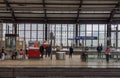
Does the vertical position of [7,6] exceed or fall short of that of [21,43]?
it exceeds it

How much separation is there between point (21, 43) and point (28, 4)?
6.63 meters

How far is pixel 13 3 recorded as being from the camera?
44.4 m

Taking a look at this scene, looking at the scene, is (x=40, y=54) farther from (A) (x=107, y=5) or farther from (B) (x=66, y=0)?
(A) (x=107, y=5)

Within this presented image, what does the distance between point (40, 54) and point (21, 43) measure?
113 inches

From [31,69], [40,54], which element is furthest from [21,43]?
[31,69]

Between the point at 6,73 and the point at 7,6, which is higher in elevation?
the point at 7,6

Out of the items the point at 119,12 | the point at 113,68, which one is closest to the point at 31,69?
the point at 113,68

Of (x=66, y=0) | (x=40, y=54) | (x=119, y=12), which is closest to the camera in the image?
(x=40, y=54)

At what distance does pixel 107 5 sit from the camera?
148 feet

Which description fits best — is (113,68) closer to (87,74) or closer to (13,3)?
(87,74)

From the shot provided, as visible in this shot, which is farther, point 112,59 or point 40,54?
point 40,54

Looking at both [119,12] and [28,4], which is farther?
[119,12]

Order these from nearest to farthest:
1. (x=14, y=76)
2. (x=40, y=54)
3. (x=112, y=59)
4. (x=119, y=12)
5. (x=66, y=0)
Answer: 1. (x=14, y=76)
2. (x=112, y=59)
3. (x=40, y=54)
4. (x=66, y=0)
5. (x=119, y=12)

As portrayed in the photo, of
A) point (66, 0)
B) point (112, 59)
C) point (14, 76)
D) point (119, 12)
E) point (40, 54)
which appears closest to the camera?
point (14, 76)
